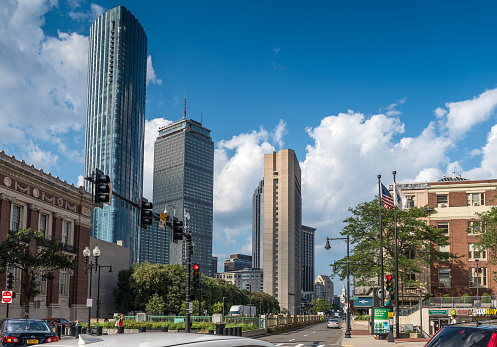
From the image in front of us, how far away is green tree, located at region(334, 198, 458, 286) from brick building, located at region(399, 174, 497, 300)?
17.7ft

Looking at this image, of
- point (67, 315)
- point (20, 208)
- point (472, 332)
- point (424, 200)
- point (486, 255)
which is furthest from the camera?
point (424, 200)

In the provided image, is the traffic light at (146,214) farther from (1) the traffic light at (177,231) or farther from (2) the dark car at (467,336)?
(2) the dark car at (467,336)

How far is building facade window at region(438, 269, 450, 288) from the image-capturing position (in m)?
65.6

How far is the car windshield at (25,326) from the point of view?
2051cm

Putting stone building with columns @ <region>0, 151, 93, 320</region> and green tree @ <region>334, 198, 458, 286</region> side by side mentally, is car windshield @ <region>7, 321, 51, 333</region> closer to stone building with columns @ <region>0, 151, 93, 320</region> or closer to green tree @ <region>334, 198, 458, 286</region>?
stone building with columns @ <region>0, 151, 93, 320</region>

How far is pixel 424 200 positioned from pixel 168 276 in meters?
39.2

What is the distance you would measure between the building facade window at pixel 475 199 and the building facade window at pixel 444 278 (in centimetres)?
951

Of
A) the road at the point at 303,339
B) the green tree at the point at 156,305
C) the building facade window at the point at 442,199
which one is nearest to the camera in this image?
the road at the point at 303,339

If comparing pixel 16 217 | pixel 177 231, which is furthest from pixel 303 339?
pixel 16 217

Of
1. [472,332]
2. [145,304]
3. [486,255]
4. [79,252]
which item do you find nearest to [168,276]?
[145,304]

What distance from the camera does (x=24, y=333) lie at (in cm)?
2014

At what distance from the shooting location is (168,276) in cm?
7981

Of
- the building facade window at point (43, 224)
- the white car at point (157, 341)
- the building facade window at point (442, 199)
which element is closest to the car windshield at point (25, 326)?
the white car at point (157, 341)

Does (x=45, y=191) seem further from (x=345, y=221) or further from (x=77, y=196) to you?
(x=345, y=221)
